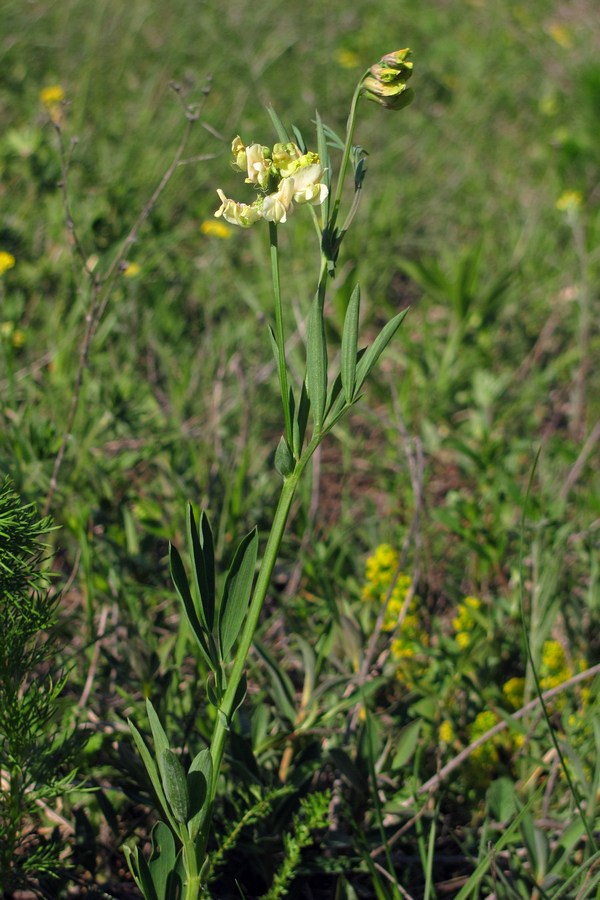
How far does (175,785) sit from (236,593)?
0.22 m

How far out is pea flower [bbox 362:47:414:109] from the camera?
97 cm

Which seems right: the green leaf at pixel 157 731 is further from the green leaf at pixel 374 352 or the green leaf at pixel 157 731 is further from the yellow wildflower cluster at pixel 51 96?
the yellow wildflower cluster at pixel 51 96

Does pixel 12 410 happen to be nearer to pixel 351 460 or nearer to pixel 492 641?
pixel 351 460

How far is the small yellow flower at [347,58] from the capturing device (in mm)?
4566

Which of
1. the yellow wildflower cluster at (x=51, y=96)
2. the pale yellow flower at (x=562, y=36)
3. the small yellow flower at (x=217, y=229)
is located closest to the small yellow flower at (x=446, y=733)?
the small yellow flower at (x=217, y=229)

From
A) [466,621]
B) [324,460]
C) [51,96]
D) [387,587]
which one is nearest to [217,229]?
[324,460]

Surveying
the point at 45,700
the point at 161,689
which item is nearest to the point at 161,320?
the point at 161,689

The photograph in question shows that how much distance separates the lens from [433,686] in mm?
1543

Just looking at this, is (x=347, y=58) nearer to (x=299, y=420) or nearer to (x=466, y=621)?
(x=466, y=621)

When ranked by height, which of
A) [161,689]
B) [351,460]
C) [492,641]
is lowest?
Answer: [351,460]

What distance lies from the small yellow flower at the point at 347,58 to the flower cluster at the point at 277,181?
4008mm

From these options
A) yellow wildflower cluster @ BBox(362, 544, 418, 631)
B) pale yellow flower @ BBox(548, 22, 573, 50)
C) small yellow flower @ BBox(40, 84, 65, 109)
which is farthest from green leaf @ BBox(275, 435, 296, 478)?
pale yellow flower @ BBox(548, 22, 573, 50)

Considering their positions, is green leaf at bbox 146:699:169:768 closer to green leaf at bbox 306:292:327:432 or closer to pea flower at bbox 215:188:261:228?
green leaf at bbox 306:292:327:432

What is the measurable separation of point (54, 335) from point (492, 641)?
1420mm
